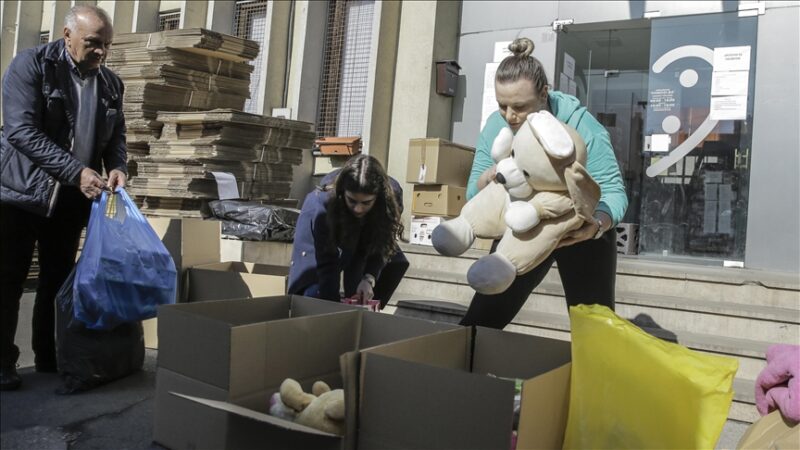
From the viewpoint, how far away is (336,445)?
1.48 meters

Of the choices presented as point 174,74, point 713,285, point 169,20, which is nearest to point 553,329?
point 713,285

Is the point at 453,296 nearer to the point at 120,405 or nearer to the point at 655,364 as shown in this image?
the point at 120,405

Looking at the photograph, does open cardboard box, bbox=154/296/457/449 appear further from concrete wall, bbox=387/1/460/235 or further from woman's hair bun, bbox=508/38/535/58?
concrete wall, bbox=387/1/460/235

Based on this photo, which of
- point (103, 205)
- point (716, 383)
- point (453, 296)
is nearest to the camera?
point (716, 383)

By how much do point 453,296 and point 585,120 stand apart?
247 centimetres

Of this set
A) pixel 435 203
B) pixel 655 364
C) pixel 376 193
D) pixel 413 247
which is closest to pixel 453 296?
pixel 413 247

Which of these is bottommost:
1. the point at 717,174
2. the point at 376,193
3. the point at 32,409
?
the point at 32,409

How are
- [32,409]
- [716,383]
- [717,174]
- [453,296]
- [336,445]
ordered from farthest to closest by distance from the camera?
1. [717,174]
2. [453,296]
3. [32,409]
4. [336,445]
5. [716,383]

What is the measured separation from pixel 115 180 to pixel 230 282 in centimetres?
90

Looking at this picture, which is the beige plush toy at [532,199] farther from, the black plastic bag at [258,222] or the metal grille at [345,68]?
the metal grille at [345,68]

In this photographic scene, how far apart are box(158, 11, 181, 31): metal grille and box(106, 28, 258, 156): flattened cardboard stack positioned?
7.69ft

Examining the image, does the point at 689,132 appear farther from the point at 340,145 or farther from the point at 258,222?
the point at 258,222

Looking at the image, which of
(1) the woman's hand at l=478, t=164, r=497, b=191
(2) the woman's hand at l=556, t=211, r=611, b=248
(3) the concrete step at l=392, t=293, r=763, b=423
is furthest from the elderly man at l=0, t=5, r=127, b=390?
(3) the concrete step at l=392, t=293, r=763, b=423

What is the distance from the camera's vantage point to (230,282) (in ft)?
10.9
